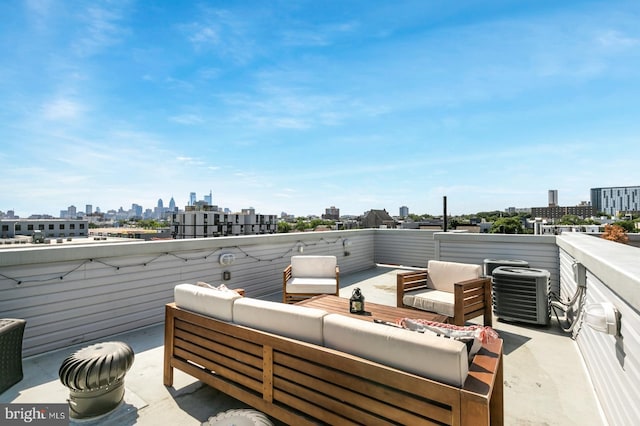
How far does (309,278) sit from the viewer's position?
509 centimetres

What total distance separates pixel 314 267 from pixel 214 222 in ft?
211

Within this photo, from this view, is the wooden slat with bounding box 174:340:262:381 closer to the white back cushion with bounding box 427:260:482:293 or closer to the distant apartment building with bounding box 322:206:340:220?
the white back cushion with bounding box 427:260:482:293

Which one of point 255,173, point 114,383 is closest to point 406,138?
Answer: point 114,383

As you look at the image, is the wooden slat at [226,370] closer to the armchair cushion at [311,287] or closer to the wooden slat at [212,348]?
the wooden slat at [212,348]

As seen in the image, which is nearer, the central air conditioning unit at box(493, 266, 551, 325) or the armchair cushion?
the central air conditioning unit at box(493, 266, 551, 325)

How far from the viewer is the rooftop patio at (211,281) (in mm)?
2180

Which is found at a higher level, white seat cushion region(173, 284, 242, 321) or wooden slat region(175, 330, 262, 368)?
white seat cushion region(173, 284, 242, 321)

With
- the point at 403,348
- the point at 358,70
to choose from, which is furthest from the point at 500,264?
the point at 358,70

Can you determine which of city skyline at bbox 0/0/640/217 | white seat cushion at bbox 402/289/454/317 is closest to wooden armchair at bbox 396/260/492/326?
white seat cushion at bbox 402/289/454/317

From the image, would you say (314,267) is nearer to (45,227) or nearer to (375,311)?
(375,311)

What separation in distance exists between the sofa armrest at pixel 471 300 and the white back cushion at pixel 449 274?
0.20m

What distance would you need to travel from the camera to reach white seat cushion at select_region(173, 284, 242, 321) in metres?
2.30

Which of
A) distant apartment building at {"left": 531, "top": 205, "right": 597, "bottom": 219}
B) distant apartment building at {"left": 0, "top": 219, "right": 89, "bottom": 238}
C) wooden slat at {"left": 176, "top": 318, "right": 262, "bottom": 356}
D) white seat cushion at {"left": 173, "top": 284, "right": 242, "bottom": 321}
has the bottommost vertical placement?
distant apartment building at {"left": 0, "top": 219, "right": 89, "bottom": 238}

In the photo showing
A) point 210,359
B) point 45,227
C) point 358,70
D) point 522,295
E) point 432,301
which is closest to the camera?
point 210,359
